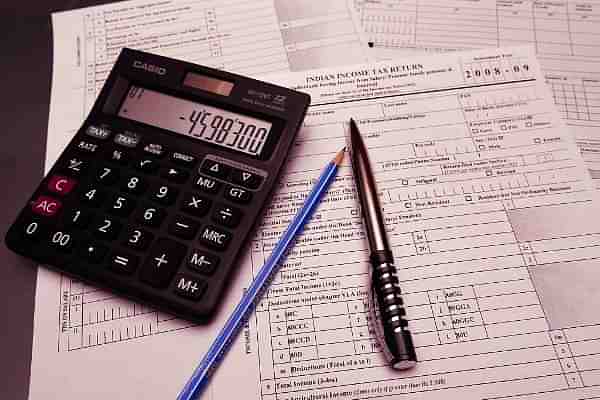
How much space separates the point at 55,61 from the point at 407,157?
0.39 m

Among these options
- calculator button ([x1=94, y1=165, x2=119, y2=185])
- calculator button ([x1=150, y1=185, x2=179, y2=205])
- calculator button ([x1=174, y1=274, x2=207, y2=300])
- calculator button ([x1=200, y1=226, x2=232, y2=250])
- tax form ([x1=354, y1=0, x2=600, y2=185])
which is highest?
tax form ([x1=354, y1=0, x2=600, y2=185])

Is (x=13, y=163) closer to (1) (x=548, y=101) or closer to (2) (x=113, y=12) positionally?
(2) (x=113, y=12)

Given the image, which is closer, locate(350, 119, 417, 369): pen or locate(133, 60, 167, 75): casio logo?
locate(350, 119, 417, 369): pen

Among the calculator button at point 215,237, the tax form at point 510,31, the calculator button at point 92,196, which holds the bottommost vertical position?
the calculator button at point 215,237

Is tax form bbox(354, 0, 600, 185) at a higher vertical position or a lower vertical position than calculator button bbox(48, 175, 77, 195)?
higher

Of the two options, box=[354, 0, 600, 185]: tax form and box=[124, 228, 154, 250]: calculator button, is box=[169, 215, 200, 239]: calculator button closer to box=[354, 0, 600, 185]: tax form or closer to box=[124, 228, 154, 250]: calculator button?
box=[124, 228, 154, 250]: calculator button

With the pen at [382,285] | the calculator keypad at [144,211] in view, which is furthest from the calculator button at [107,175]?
the pen at [382,285]

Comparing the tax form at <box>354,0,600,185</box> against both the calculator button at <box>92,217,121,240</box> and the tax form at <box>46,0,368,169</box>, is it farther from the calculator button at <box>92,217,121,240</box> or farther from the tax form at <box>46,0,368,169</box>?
the calculator button at <box>92,217,121,240</box>

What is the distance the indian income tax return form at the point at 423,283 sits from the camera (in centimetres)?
38

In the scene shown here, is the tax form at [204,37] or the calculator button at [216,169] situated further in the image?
the tax form at [204,37]

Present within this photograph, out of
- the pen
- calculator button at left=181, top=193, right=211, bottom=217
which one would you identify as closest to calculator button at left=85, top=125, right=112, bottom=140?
calculator button at left=181, top=193, right=211, bottom=217

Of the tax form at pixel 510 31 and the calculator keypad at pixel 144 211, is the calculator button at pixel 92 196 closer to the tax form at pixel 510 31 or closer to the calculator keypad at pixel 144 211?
the calculator keypad at pixel 144 211

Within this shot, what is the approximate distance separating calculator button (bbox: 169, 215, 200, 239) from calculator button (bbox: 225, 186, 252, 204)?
0.11ft

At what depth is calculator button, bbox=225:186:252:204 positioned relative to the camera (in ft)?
1.39
